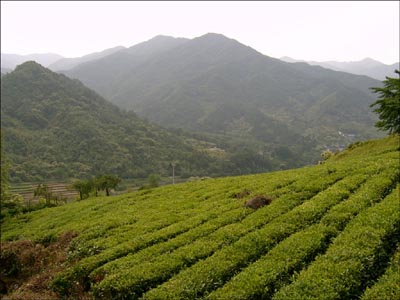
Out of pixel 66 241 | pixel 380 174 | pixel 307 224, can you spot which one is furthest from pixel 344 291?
pixel 66 241

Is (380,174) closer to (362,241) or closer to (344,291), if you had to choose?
(362,241)

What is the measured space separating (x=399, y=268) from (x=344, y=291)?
285cm

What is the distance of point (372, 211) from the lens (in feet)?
63.1

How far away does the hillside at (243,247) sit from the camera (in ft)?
47.4

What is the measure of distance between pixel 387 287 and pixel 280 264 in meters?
4.32

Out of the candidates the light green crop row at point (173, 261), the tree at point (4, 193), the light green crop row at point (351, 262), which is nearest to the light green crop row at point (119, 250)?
the light green crop row at point (173, 261)

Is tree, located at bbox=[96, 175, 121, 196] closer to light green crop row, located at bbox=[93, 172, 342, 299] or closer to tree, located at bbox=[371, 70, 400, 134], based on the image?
tree, located at bbox=[371, 70, 400, 134]

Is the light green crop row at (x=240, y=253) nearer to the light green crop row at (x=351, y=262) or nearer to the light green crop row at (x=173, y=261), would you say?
the light green crop row at (x=173, y=261)

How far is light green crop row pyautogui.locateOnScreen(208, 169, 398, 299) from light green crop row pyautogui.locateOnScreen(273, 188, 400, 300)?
639mm

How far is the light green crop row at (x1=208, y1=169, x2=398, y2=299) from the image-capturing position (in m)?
14.3

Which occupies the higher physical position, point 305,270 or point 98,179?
point 305,270

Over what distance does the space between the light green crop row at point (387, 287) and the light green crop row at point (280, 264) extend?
3.16m

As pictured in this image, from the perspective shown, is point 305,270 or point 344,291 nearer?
point 344,291

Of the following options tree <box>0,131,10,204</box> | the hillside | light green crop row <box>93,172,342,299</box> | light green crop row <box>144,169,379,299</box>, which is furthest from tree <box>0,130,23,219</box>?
light green crop row <box>144,169,379,299</box>
